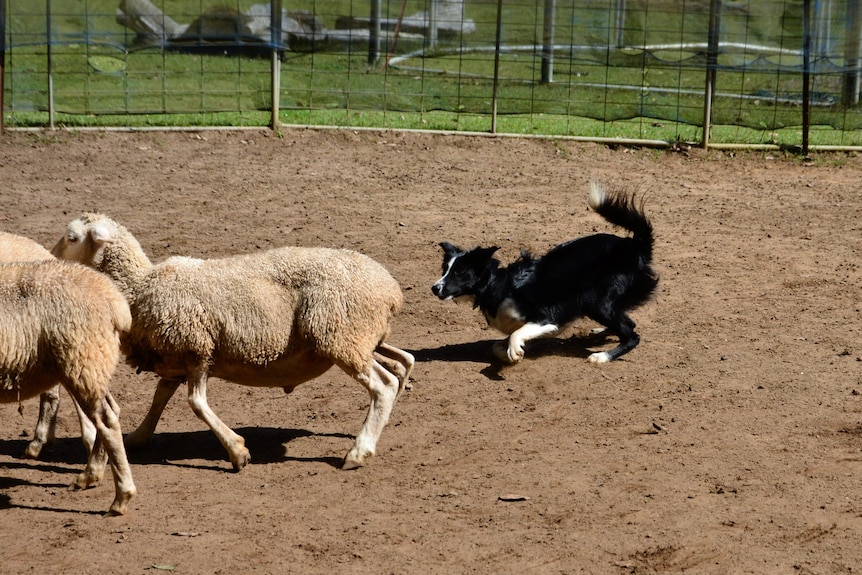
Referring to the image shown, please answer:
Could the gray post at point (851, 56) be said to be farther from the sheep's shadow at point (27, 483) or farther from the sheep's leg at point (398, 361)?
the sheep's shadow at point (27, 483)

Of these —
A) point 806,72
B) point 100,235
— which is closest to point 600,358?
point 100,235

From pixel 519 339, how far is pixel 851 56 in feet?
29.6

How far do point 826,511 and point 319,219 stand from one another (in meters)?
6.60

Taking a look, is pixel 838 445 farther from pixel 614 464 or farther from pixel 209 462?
pixel 209 462

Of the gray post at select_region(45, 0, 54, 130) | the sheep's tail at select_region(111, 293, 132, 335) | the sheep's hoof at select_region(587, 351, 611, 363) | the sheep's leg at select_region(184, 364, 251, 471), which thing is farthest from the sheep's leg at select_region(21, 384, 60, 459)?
the gray post at select_region(45, 0, 54, 130)

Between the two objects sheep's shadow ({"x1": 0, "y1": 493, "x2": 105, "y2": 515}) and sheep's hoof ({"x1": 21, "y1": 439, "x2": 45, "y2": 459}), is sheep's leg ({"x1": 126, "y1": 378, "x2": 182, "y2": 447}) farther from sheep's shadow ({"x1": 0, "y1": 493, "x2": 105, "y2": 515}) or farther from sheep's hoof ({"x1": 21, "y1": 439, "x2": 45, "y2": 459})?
sheep's shadow ({"x1": 0, "y1": 493, "x2": 105, "y2": 515})

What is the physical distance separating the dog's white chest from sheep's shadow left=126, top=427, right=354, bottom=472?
1.95 m

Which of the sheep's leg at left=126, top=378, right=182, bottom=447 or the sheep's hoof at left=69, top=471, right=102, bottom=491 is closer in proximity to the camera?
the sheep's hoof at left=69, top=471, right=102, bottom=491

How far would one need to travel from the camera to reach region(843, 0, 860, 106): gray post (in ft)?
48.6

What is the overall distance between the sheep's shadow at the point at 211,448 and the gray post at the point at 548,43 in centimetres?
948

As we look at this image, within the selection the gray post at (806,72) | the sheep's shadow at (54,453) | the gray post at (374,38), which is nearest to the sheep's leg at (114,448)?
the sheep's shadow at (54,453)

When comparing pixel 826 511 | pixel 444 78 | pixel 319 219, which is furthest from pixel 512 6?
pixel 826 511

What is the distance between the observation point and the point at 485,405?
752 cm

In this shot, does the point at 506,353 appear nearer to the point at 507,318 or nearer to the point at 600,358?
the point at 507,318
